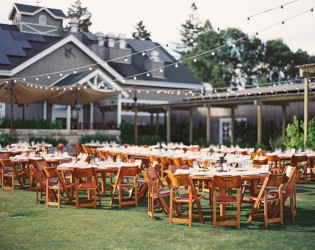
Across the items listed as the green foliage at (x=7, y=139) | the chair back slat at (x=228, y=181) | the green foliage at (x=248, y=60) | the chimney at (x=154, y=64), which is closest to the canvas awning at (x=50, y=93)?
the green foliage at (x=7, y=139)

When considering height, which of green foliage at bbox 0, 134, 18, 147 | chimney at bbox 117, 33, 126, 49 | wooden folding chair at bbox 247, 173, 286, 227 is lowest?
wooden folding chair at bbox 247, 173, 286, 227

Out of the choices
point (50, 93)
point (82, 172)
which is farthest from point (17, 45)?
point (82, 172)

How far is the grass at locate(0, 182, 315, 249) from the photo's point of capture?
6.62 meters

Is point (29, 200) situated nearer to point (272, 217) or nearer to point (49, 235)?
point (49, 235)

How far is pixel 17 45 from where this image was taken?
96.1 feet

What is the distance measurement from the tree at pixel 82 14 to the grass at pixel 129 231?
5300cm

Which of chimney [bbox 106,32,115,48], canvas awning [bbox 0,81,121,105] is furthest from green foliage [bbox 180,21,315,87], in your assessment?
canvas awning [bbox 0,81,121,105]

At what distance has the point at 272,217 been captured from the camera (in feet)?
26.7

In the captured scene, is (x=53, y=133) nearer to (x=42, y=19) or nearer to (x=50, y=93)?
(x=50, y=93)

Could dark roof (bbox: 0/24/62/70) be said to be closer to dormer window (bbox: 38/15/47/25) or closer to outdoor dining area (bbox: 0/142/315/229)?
dormer window (bbox: 38/15/47/25)

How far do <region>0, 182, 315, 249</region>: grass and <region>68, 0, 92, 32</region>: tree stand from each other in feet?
174

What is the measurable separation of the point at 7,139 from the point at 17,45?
11020 mm

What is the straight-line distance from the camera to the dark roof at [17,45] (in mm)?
28038

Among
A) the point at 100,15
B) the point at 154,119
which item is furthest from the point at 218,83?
the point at 100,15
